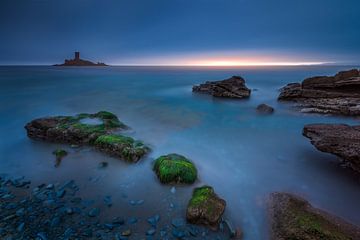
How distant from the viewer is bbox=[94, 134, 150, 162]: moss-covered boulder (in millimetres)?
8141

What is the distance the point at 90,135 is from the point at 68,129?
126 centimetres

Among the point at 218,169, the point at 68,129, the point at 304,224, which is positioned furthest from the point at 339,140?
the point at 68,129

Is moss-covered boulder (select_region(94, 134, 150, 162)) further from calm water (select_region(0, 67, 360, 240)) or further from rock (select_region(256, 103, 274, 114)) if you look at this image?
rock (select_region(256, 103, 274, 114))

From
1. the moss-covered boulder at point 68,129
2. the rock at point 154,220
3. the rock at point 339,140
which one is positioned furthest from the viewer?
the moss-covered boulder at point 68,129

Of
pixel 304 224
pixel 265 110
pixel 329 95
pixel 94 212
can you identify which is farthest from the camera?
pixel 329 95

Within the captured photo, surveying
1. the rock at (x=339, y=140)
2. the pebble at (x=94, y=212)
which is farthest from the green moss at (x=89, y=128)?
the rock at (x=339, y=140)

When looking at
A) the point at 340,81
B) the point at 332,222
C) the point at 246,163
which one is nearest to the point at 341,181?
the point at 332,222

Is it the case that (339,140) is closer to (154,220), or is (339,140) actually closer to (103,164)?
(154,220)

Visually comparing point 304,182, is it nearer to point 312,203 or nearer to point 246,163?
point 312,203

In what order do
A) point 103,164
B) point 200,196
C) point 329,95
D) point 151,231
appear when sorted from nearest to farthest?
point 151,231, point 200,196, point 103,164, point 329,95

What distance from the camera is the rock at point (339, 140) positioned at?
6.39 meters

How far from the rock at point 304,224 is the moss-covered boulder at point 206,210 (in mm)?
1249

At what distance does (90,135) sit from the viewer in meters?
9.60

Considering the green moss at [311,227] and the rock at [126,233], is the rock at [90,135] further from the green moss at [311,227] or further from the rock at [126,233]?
the green moss at [311,227]
